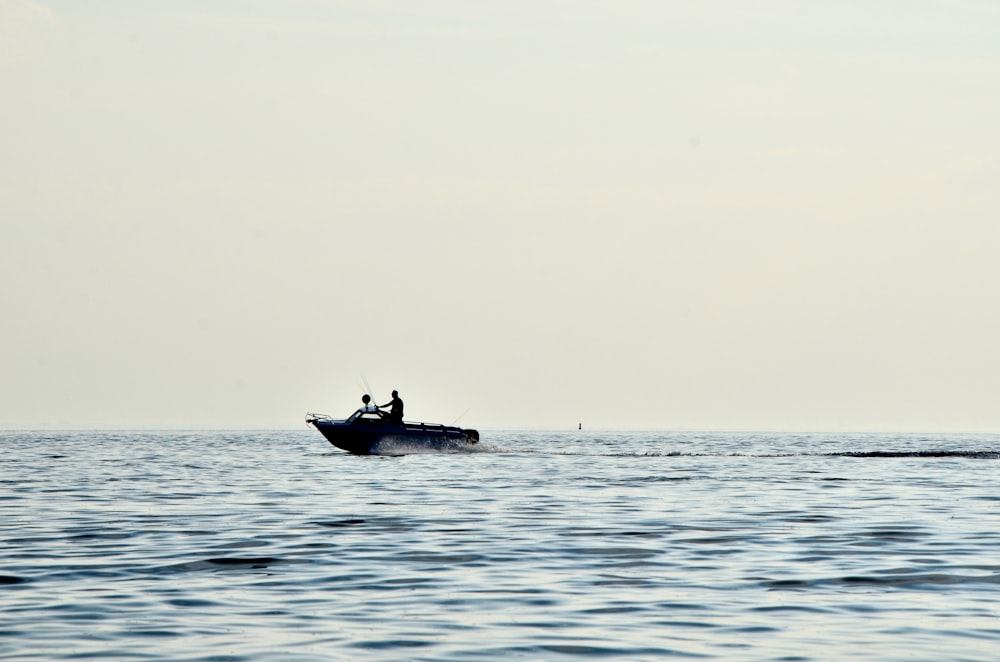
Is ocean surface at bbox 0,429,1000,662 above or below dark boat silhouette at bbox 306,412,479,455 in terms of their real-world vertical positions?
below

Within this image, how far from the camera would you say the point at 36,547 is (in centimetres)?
2352

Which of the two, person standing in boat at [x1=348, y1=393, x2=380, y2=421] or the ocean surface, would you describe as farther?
person standing in boat at [x1=348, y1=393, x2=380, y2=421]

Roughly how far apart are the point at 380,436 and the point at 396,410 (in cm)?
137

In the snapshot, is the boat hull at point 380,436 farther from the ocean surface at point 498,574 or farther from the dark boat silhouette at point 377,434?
the ocean surface at point 498,574

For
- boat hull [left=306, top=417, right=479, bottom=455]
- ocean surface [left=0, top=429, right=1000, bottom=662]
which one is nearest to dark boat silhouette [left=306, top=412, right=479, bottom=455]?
boat hull [left=306, top=417, right=479, bottom=455]

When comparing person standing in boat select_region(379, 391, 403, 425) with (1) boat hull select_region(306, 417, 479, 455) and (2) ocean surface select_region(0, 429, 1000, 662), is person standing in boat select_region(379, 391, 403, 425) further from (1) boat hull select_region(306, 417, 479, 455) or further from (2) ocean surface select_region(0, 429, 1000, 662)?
(2) ocean surface select_region(0, 429, 1000, 662)

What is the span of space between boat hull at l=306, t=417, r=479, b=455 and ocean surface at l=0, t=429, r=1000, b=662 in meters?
23.0

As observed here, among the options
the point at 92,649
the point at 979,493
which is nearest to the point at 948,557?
the point at 92,649

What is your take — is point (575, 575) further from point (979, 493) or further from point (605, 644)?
point (979, 493)

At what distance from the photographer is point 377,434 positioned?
62.9 m

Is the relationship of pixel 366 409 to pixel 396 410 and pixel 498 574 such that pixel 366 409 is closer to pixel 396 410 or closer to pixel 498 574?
pixel 396 410

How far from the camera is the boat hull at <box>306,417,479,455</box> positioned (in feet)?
206

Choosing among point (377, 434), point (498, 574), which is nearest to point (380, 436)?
point (377, 434)

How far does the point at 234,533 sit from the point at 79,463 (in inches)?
1610
